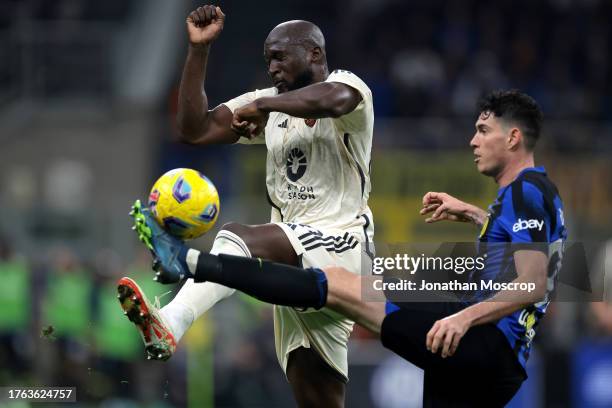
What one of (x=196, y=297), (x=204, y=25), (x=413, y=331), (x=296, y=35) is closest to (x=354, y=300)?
(x=413, y=331)

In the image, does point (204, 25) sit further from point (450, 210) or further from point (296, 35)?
point (450, 210)

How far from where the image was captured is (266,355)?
45.3 feet

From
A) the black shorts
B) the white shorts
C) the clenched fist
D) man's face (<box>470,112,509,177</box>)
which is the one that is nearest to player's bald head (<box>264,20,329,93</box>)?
the clenched fist

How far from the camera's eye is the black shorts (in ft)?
20.2

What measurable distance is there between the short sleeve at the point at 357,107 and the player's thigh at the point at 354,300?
939 millimetres

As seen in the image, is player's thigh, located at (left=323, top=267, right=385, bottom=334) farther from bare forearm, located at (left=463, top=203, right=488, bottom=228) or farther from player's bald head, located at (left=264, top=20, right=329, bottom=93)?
player's bald head, located at (left=264, top=20, right=329, bottom=93)

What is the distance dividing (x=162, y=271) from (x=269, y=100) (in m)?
1.11

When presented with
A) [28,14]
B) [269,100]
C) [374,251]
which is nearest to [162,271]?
[269,100]

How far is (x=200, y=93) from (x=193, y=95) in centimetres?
4

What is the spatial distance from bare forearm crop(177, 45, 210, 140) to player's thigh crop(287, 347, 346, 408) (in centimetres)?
148

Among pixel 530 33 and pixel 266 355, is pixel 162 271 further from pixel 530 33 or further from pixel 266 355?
pixel 530 33

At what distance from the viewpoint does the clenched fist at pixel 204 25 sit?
266 inches

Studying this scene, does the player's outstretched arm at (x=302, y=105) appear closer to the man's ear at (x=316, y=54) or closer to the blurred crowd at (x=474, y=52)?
the man's ear at (x=316, y=54)

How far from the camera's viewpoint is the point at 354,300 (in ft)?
20.7
